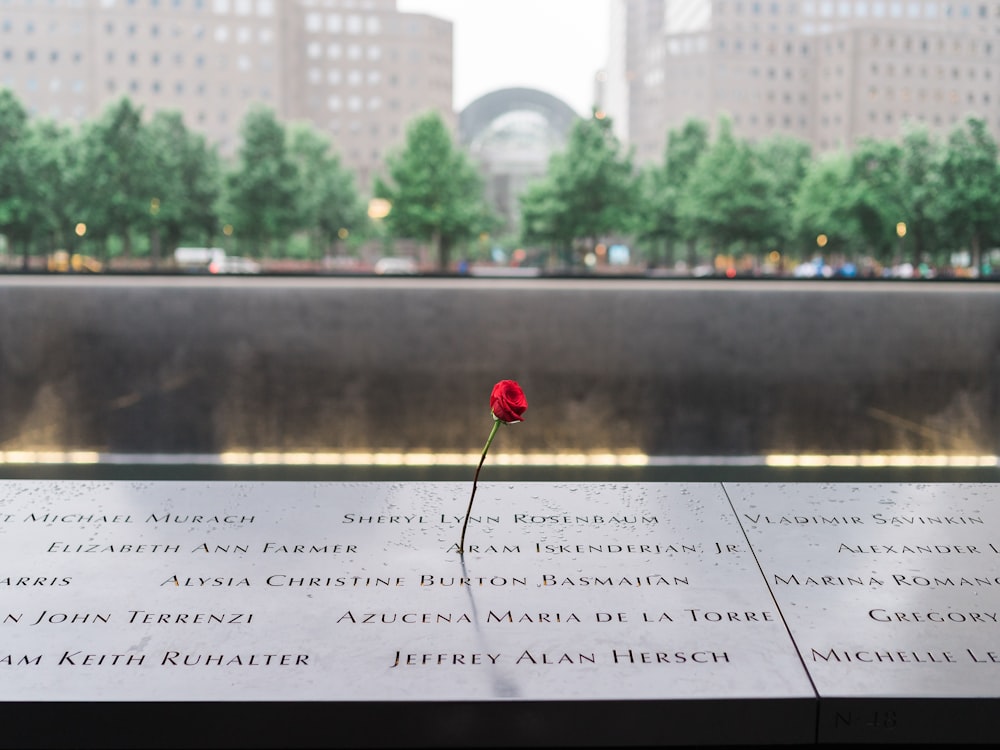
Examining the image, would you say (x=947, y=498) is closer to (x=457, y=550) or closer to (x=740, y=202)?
(x=457, y=550)

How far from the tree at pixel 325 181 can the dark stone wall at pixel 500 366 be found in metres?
35.7

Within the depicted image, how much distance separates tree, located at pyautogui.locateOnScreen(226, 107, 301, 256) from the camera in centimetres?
3872

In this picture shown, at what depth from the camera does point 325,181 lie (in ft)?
148

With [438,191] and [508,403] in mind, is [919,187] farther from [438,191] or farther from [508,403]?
[508,403]

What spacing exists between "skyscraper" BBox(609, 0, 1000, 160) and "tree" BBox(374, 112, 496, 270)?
9679 mm

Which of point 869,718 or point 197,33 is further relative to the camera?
point 197,33

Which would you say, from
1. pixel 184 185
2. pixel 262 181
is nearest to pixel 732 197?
pixel 262 181

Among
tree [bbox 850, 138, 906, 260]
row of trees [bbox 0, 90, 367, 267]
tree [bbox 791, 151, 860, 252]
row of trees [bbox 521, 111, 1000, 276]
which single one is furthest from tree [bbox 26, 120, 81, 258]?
tree [bbox 850, 138, 906, 260]

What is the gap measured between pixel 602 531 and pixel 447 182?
129 feet

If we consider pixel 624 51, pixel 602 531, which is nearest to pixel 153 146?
pixel 602 531

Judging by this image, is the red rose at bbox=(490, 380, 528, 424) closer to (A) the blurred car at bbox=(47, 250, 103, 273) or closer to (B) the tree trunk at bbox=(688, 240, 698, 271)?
(A) the blurred car at bbox=(47, 250, 103, 273)

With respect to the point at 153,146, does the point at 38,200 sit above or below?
below

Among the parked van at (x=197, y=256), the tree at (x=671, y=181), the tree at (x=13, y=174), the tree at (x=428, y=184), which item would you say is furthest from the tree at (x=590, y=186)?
the tree at (x=13, y=174)

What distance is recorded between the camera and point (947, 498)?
4.09 meters
